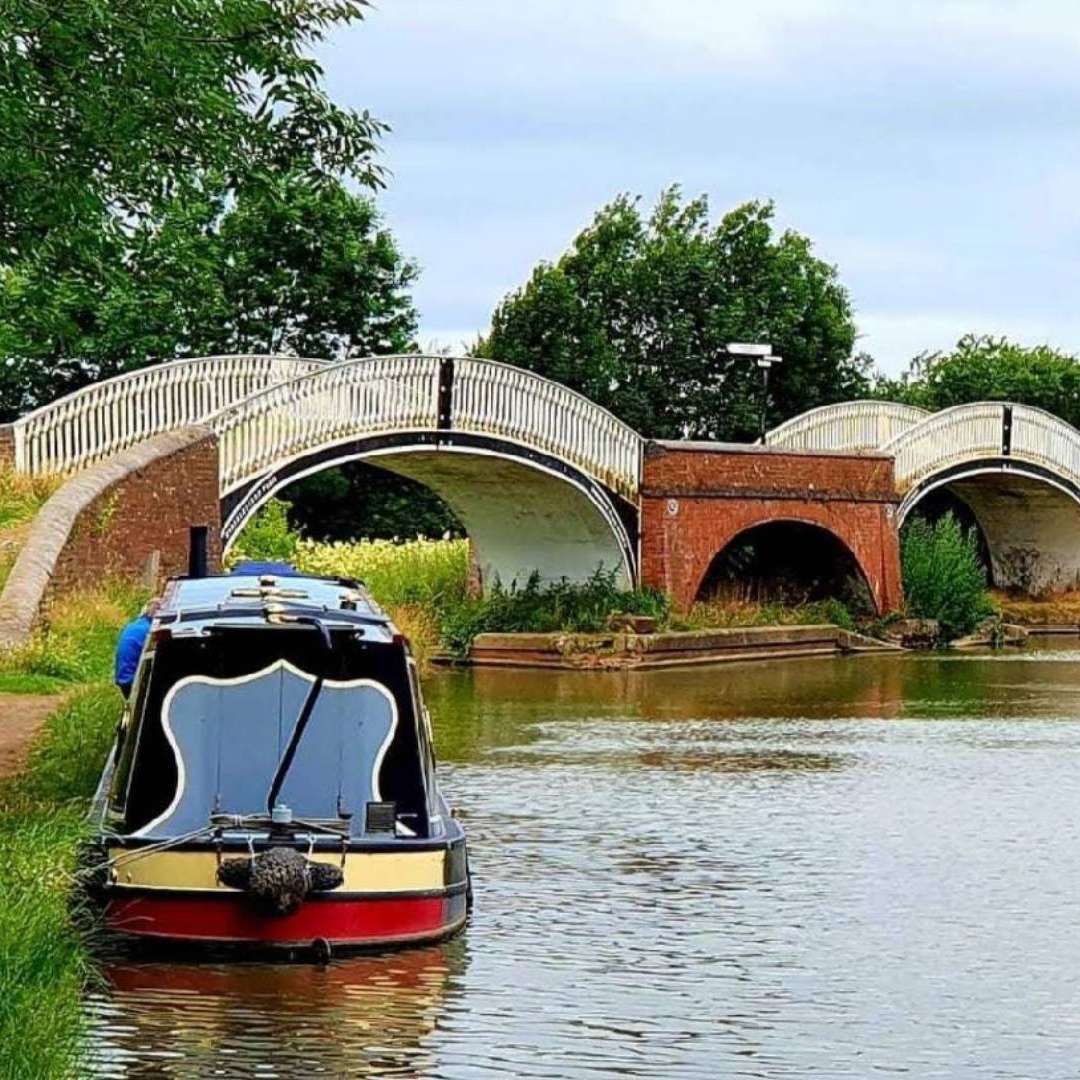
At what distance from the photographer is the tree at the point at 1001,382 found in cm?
6247

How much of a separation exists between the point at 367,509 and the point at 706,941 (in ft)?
120

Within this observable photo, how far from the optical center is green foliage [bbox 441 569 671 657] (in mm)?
35219

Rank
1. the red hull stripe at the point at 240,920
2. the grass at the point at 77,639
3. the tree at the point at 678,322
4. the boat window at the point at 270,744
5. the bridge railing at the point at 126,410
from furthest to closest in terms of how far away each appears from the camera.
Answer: the tree at the point at 678,322 < the bridge railing at the point at 126,410 < the grass at the point at 77,639 < the boat window at the point at 270,744 < the red hull stripe at the point at 240,920

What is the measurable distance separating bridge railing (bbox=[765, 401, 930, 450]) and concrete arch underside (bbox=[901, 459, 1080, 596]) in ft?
11.5

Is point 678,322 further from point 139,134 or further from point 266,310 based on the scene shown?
point 139,134

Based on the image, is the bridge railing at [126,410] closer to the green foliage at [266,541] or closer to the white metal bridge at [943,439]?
the green foliage at [266,541]

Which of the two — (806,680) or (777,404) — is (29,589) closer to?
(806,680)

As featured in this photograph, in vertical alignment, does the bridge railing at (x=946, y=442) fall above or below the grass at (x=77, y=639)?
above

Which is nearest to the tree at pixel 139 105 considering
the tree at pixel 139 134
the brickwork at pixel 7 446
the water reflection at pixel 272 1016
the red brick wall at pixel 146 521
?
the tree at pixel 139 134

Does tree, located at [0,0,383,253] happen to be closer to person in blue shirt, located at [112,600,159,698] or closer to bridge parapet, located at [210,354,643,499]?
person in blue shirt, located at [112,600,159,698]

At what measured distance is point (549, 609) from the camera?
118 ft

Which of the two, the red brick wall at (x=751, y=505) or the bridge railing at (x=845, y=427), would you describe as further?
the bridge railing at (x=845, y=427)

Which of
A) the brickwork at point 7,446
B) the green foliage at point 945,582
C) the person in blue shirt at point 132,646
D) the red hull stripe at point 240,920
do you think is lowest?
the red hull stripe at point 240,920

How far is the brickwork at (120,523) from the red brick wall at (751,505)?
1030 centimetres
